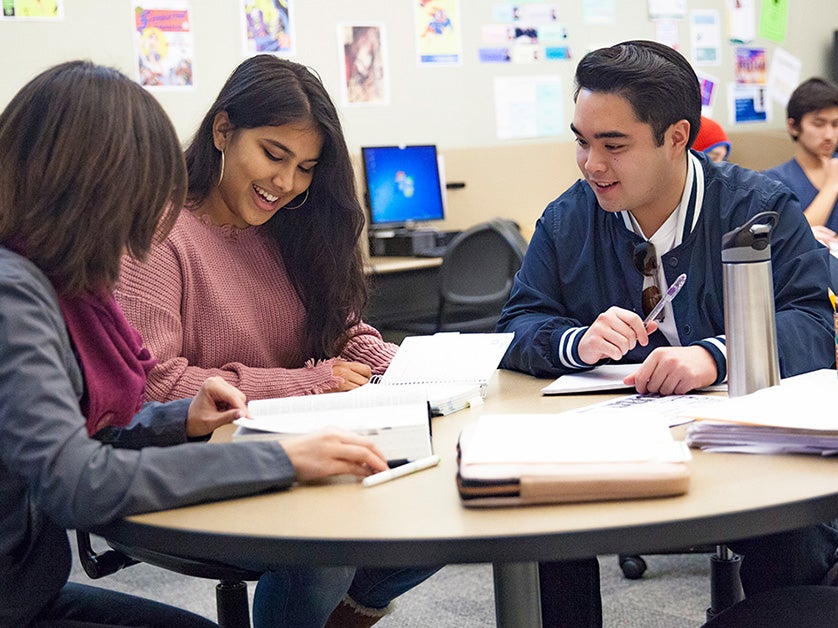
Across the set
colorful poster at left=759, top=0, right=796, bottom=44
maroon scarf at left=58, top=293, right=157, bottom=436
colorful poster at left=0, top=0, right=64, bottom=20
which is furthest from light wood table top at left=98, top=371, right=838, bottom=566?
colorful poster at left=759, top=0, right=796, bottom=44

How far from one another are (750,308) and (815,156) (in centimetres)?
286

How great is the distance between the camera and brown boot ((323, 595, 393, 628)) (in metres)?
1.62

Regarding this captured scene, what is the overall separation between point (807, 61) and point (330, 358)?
15.9ft

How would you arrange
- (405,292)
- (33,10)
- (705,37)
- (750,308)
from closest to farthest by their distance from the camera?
(750,308), (33,10), (405,292), (705,37)

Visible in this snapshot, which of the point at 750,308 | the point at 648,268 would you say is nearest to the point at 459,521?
the point at 750,308

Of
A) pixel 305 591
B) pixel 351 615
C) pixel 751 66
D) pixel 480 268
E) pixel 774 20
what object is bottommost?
pixel 351 615

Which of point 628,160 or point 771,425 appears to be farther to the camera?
point 628,160

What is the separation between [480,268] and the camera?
3863 millimetres

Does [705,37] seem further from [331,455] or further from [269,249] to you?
[331,455]

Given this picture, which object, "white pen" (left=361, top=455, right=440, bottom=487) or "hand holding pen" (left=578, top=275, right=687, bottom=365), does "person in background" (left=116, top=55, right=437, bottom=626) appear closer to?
"hand holding pen" (left=578, top=275, right=687, bottom=365)

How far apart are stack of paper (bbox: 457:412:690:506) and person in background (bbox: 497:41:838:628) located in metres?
0.55

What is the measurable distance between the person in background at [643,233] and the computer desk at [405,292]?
81.7 inches

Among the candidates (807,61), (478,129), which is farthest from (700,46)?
(478,129)

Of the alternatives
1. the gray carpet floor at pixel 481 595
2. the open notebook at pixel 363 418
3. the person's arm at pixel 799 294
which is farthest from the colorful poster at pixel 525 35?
the open notebook at pixel 363 418
